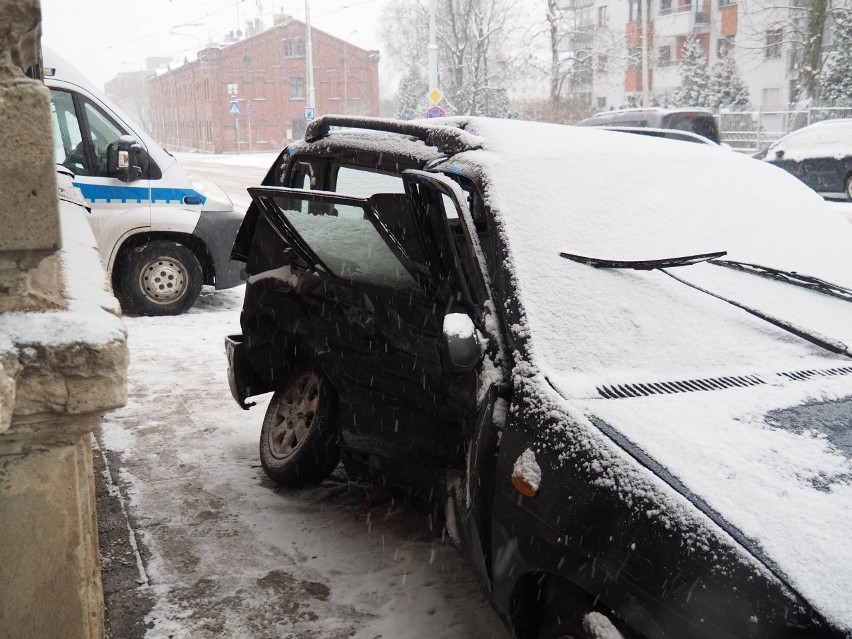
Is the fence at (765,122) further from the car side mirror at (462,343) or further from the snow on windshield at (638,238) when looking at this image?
the car side mirror at (462,343)

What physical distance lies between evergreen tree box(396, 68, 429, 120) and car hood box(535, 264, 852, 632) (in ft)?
149

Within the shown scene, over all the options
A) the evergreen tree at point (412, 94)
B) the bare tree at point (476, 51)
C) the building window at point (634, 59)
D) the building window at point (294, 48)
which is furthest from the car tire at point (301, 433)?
the building window at point (294, 48)

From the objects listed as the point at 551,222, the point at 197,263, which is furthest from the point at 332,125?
the point at 197,263

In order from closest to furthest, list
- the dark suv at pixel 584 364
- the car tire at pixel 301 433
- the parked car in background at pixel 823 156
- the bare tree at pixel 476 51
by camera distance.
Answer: the dark suv at pixel 584 364 < the car tire at pixel 301 433 < the parked car in background at pixel 823 156 < the bare tree at pixel 476 51

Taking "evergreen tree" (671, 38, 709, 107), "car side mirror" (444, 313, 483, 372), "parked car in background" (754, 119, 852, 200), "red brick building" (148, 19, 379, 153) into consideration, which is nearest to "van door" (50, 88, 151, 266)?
"car side mirror" (444, 313, 483, 372)

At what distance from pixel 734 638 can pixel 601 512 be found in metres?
0.47

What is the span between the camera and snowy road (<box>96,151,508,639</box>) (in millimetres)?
3318

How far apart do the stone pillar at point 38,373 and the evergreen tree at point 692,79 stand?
3601 centimetres

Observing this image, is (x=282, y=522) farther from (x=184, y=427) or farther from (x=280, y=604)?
(x=184, y=427)

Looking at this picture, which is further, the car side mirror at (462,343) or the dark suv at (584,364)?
the car side mirror at (462,343)

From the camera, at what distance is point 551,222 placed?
10.3 feet

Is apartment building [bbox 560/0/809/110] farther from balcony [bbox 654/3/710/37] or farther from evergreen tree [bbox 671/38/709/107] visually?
evergreen tree [bbox 671/38/709/107]

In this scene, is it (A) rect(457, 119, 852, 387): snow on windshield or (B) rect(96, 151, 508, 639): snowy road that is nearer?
(A) rect(457, 119, 852, 387): snow on windshield

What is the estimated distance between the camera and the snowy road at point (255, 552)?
3318 mm
